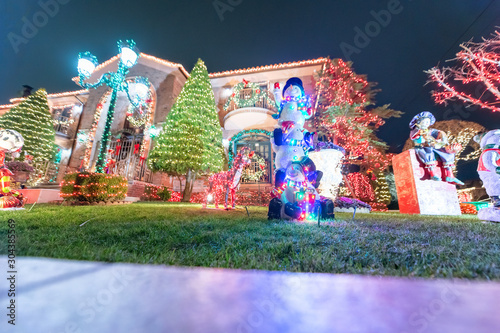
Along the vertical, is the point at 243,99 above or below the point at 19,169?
above

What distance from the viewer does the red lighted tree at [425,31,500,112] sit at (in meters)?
5.96

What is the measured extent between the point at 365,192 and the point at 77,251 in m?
11.0

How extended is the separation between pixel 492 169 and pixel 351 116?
23.2 ft

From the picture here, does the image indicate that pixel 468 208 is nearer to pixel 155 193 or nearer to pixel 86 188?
pixel 86 188

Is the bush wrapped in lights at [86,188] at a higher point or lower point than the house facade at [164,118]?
lower

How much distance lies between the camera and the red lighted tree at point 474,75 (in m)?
5.96

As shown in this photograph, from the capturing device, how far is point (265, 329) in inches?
22.4

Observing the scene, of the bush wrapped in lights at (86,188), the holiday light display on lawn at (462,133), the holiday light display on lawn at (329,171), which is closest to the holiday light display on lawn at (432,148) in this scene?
the holiday light display on lawn at (329,171)

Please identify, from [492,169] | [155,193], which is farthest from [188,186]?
[492,169]

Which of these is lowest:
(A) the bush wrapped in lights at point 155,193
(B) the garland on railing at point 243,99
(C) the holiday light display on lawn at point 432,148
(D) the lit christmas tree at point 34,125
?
(A) the bush wrapped in lights at point 155,193

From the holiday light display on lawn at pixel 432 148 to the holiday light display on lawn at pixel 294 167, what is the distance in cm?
281

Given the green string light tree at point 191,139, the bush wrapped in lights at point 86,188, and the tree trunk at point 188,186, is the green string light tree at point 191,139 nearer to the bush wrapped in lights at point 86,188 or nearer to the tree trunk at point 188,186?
the tree trunk at point 188,186

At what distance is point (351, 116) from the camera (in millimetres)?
9758

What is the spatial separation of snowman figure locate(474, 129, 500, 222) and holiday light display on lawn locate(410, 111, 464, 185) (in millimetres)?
897
